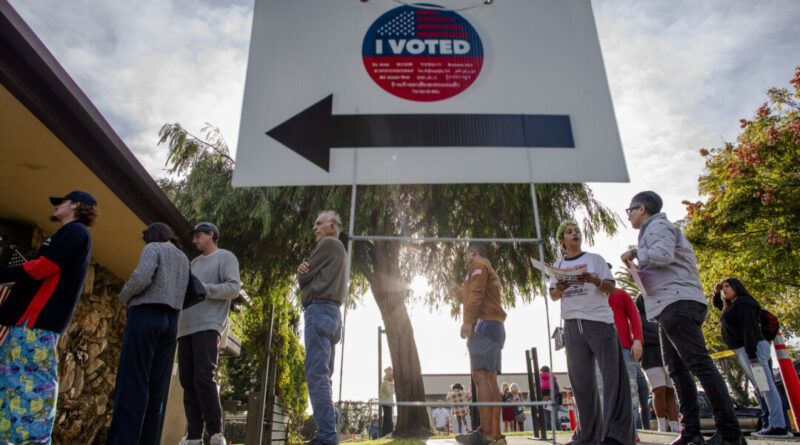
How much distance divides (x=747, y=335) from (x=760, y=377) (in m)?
0.35

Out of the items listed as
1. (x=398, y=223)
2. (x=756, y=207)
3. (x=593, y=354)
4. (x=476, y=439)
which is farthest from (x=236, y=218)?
(x=756, y=207)

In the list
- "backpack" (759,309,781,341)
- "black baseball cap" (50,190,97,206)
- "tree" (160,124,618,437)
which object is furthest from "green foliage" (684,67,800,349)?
"black baseball cap" (50,190,97,206)

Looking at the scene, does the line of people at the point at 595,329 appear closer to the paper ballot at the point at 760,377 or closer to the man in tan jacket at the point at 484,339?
the man in tan jacket at the point at 484,339

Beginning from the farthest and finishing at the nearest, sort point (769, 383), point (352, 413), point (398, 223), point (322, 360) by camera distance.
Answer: point (398, 223), point (352, 413), point (769, 383), point (322, 360)

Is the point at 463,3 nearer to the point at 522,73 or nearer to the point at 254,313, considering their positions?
the point at 522,73

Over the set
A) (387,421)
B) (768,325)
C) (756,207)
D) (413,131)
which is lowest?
(387,421)

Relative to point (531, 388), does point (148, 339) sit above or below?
above

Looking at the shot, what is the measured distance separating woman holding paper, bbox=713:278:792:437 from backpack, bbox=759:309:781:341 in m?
0.13

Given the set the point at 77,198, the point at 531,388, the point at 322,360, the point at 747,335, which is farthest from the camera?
the point at 531,388

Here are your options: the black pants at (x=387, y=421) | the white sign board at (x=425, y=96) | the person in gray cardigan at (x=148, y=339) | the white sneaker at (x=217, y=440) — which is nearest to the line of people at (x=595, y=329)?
the white sign board at (x=425, y=96)

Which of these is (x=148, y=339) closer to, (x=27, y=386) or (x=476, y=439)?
(x=27, y=386)

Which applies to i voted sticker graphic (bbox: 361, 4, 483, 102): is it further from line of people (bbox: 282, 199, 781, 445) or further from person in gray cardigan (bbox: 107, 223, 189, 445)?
person in gray cardigan (bbox: 107, 223, 189, 445)

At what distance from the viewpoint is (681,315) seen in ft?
8.39

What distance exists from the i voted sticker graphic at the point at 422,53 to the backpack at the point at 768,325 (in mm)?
3405
